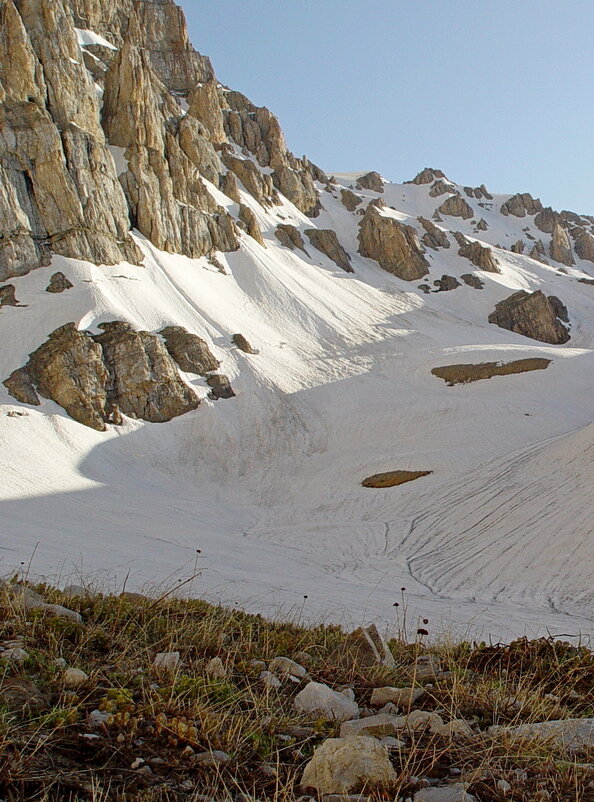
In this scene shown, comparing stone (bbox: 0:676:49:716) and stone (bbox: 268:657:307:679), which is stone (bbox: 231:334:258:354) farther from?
stone (bbox: 0:676:49:716)

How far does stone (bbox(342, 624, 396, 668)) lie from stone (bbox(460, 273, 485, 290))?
7103cm

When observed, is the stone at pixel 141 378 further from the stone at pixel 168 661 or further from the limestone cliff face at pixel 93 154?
the stone at pixel 168 661

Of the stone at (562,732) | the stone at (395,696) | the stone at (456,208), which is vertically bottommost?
the stone at (395,696)

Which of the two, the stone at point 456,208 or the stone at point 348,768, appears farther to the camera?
the stone at point 456,208

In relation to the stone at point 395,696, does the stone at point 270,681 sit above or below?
above

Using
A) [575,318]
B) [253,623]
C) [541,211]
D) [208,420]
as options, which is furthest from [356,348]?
[541,211]

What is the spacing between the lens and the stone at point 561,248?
10338 cm

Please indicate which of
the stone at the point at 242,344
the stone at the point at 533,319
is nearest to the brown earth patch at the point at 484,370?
the stone at the point at 242,344

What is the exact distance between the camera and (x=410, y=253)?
7350cm

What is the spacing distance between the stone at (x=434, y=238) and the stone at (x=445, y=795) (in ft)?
278

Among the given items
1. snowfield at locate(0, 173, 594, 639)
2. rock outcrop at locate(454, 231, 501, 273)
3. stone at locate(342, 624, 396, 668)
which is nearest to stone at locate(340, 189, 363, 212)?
rock outcrop at locate(454, 231, 501, 273)

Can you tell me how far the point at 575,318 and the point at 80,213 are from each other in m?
57.8

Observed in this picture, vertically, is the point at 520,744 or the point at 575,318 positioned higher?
the point at 575,318

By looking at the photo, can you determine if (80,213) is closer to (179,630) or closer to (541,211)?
(179,630)
